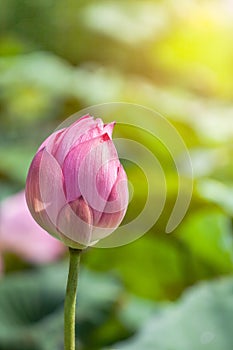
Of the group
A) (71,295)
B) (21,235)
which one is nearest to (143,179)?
(21,235)

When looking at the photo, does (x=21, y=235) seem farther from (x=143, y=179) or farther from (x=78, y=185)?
(x=78, y=185)

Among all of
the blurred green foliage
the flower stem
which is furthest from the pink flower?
the flower stem

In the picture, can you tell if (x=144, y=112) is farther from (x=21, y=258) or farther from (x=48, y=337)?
(x=48, y=337)

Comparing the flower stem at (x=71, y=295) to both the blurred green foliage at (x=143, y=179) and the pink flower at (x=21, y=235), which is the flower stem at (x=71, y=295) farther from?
the pink flower at (x=21, y=235)

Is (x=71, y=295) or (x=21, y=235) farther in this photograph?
(x=21, y=235)

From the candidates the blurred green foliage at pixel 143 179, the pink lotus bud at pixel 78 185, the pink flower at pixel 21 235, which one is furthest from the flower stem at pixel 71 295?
the pink flower at pixel 21 235

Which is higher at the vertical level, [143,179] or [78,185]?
[78,185]

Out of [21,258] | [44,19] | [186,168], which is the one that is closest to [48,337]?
[21,258]
